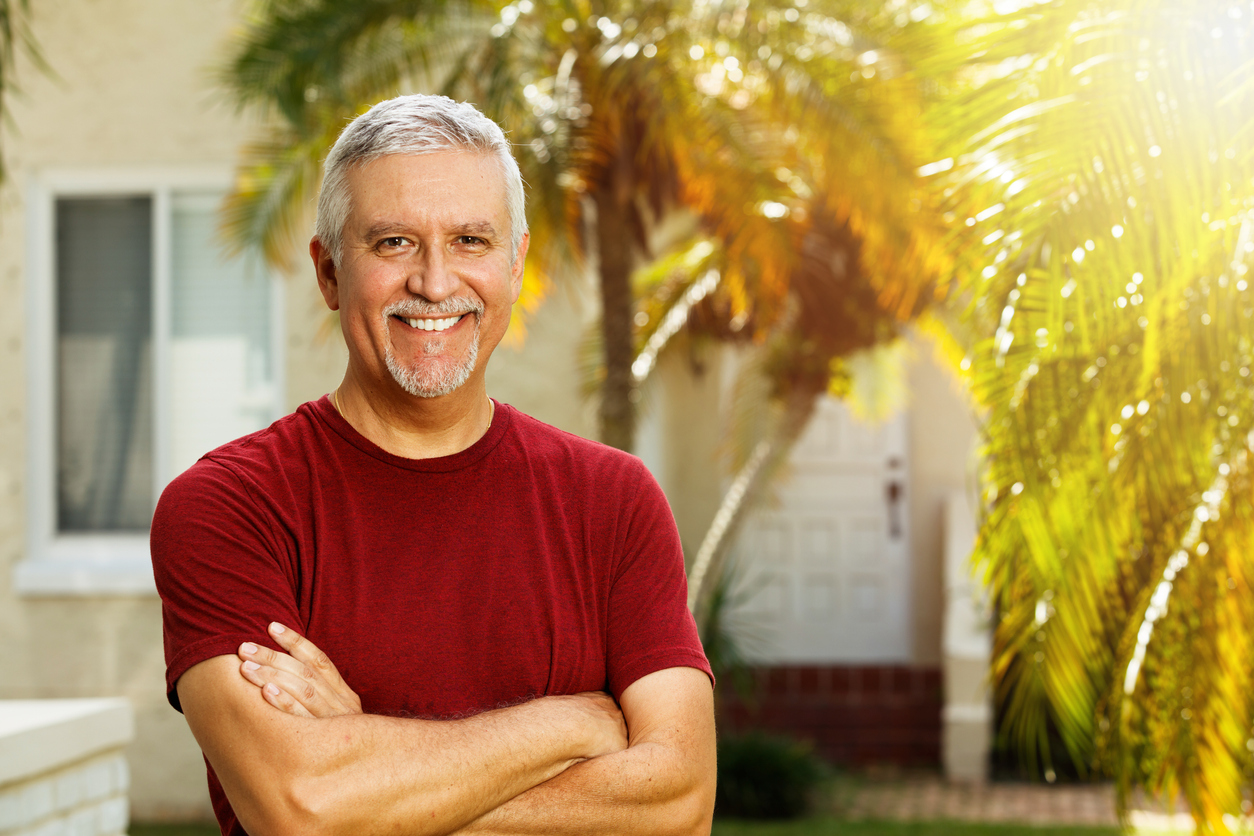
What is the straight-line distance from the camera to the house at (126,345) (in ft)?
24.6

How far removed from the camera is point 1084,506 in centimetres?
378

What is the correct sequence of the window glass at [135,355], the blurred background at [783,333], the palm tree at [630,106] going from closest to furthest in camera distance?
the blurred background at [783,333] < the palm tree at [630,106] < the window glass at [135,355]

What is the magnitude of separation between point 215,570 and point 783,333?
6.68 meters

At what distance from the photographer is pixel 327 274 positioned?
7.03ft

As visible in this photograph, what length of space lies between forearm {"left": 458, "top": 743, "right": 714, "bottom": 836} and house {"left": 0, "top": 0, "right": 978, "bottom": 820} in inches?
212

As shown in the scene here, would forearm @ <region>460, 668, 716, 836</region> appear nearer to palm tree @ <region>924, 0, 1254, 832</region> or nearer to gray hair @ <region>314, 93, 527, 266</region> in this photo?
gray hair @ <region>314, 93, 527, 266</region>

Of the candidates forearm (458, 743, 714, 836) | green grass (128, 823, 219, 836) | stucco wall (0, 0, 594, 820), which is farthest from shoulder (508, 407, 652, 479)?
green grass (128, 823, 219, 836)

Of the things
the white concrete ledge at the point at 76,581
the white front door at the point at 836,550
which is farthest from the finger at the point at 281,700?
the white front door at the point at 836,550

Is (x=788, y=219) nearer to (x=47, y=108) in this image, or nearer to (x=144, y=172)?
(x=144, y=172)

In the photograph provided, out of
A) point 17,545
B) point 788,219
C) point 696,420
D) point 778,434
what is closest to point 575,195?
point 788,219

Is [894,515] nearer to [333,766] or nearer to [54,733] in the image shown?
[54,733]

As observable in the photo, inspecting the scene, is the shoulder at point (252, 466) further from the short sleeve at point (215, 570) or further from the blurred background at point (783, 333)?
the blurred background at point (783, 333)

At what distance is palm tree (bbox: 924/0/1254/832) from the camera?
3.21 m

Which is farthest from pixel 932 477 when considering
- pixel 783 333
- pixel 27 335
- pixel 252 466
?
pixel 252 466
